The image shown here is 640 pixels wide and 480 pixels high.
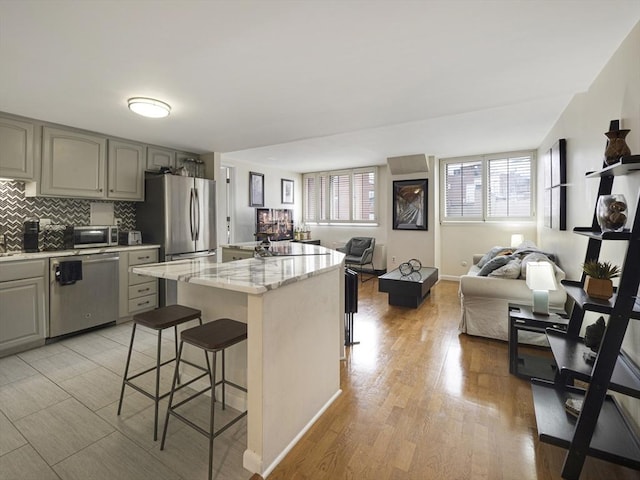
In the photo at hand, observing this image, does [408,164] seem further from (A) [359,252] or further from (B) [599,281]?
(B) [599,281]

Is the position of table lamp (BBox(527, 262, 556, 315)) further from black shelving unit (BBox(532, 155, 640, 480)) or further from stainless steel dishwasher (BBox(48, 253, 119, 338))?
stainless steel dishwasher (BBox(48, 253, 119, 338))

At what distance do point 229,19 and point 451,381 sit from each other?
2.92m

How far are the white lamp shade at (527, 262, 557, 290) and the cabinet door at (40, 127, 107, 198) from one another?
185 inches

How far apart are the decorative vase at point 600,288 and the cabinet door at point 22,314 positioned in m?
4.53

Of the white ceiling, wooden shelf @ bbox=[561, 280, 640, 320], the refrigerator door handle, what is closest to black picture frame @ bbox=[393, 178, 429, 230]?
the white ceiling

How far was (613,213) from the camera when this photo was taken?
150 cm

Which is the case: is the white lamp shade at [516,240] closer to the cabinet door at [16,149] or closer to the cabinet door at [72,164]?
the cabinet door at [72,164]

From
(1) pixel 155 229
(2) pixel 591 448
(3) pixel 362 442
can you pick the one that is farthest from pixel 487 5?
(1) pixel 155 229

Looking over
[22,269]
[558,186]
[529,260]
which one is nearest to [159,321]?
[22,269]

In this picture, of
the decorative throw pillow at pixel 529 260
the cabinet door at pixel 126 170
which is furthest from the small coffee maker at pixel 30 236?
the decorative throw pillow at pixel 529 260

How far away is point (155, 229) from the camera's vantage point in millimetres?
4156

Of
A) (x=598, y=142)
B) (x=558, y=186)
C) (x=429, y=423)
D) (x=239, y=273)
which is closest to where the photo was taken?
(x=239, y=273)

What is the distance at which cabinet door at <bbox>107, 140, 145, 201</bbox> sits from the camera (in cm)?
388

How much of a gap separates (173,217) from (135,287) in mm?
1005
